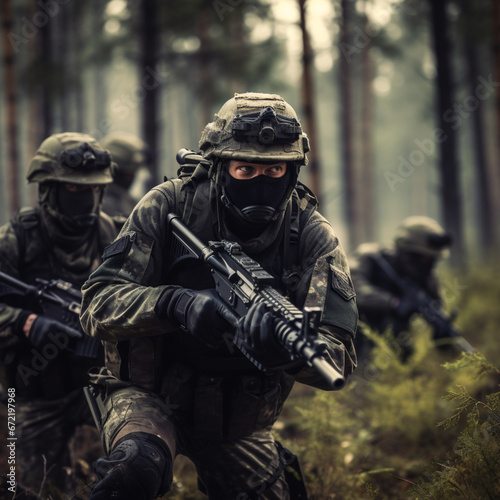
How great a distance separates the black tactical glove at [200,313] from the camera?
3.00m

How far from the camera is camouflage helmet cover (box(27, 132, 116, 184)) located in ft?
16.4

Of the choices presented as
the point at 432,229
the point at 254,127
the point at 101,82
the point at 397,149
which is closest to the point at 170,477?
the point at 254,127

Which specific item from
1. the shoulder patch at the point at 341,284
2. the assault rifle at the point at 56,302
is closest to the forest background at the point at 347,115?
the shoulder patch at the point at 341,284

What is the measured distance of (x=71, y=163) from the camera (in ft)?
16.4

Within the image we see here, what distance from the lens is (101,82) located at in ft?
107

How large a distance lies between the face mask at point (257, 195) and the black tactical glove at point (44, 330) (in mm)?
1973

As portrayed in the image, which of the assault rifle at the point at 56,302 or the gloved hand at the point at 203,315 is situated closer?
the gloved hand at the point at 203,315

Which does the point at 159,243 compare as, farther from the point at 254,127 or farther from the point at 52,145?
the point at 52,145

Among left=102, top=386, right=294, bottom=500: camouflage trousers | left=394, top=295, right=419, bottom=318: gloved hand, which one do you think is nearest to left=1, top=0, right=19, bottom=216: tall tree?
left=394, top=295, right=419, bottom=318: gloved hand

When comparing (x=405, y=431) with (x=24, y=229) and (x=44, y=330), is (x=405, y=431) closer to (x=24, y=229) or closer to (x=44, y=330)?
(x=44, y=330)

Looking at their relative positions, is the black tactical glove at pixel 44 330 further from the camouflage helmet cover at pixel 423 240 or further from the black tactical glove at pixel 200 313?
the camouflage helmet cover at pixel 423 240

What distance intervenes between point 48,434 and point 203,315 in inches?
103

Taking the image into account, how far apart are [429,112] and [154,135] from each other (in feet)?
51.1

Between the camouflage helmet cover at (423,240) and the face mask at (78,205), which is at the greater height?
the face mask at (78,205)
